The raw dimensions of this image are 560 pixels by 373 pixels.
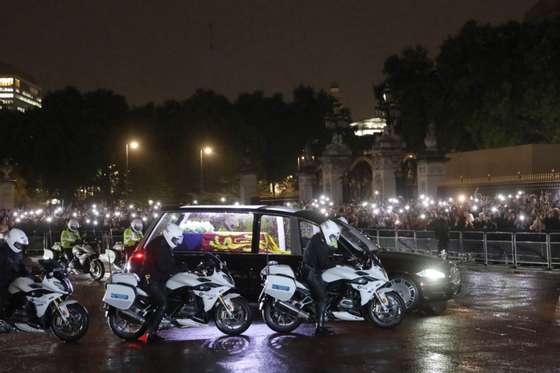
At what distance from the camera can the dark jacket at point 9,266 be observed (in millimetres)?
11289

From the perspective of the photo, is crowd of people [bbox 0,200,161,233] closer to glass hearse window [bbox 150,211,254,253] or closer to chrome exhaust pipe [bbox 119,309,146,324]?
glass hearse window [bbox 150,211,254,253]

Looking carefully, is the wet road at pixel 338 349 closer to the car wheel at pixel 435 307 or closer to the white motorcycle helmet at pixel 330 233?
the car wheel at pixel 435 307

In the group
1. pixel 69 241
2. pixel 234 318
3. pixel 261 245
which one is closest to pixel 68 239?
pixel 69 241

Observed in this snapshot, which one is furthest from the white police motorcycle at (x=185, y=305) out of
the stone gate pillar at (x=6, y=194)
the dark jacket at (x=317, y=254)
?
→ the stone gate pillar at (x=6, y=194)

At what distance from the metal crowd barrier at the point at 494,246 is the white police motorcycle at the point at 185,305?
1253cm

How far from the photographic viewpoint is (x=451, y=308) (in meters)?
14.2

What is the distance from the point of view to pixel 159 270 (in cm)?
1115

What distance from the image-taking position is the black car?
12.8m

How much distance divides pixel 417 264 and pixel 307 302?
2608 mm

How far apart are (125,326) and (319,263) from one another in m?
2.87

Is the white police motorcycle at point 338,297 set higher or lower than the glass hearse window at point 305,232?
lower

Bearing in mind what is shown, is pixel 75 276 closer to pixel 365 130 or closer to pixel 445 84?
pixel 445 84

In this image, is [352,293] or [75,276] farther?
[75,276]

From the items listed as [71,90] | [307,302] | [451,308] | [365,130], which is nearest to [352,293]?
[307,302]
